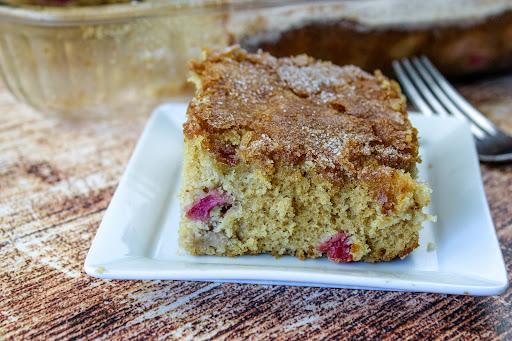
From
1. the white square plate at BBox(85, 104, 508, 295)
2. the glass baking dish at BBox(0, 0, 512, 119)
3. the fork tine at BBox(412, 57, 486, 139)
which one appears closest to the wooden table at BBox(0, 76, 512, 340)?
the white square plate at BBox(85, 104, 508, 295)

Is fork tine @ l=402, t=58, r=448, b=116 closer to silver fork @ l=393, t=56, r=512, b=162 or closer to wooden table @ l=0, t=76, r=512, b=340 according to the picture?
silver fork @ l=393, t=56, r=512, b=162

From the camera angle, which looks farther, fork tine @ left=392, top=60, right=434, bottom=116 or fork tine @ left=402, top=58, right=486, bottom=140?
fork tine @ left=392, top=60, right=434, bottom=116

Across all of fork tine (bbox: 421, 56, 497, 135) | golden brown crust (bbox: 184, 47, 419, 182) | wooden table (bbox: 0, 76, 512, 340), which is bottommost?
wooden table (bbox: 0, 76, 512, 340)

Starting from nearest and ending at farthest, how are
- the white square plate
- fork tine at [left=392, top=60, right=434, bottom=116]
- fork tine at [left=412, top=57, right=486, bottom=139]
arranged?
the white square plate
fork tine at [left=412, top=57, right=486, bottom=139]
fork tine at [left=392, top=60, right=434, bottom=116]

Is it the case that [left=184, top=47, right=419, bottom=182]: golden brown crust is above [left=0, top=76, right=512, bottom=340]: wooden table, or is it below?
above

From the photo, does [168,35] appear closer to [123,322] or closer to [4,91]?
[4,91]

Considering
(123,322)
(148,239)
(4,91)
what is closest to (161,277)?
(123,322)

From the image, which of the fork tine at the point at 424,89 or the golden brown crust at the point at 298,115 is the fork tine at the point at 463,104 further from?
the golden brown crust at the point at 298,115
